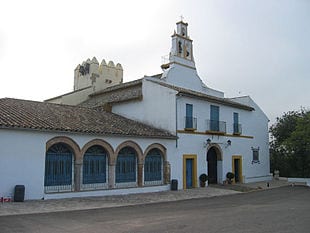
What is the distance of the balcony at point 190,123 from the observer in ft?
71.4

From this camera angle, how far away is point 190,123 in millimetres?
22031

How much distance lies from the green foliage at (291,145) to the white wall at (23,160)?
18.4m

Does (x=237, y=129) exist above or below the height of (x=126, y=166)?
above

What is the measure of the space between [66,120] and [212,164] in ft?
39.0

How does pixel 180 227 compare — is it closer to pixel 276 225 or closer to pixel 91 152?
pixel 276 225

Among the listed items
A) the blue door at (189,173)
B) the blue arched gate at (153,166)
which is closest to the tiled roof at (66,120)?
the blue arched gate at (153,166)

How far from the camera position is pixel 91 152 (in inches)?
697

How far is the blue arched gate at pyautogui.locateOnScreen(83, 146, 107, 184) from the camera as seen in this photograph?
17373mm

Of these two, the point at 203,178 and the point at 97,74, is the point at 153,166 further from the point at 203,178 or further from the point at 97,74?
the point at 97,74

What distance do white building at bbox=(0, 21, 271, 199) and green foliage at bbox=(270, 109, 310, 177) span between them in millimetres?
1828

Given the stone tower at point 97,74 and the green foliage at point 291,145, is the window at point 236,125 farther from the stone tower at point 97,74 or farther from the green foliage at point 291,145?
the stone tower at point 97,74

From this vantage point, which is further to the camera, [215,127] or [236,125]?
[236,125]

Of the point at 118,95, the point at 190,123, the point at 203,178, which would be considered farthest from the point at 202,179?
the point at 118,95

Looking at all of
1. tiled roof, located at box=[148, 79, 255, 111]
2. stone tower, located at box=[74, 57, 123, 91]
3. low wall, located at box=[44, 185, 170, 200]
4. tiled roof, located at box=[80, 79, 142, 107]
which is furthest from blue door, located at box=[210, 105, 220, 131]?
stone tower, located at box=[74, 57, 123, 91]
